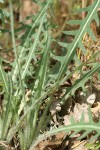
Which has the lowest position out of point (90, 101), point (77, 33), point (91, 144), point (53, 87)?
point (91, 144)

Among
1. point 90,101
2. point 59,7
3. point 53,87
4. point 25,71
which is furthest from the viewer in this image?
point 59,7

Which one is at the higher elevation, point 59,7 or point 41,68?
point 59,7

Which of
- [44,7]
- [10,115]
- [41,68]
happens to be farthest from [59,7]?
[10,115]

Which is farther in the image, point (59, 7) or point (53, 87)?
point (59, 7)

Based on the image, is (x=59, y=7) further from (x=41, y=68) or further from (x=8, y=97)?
(x=8, y=97)

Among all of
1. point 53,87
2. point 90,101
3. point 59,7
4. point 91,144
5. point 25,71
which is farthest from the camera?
point 59,7

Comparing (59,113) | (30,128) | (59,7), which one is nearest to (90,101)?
(59,113)

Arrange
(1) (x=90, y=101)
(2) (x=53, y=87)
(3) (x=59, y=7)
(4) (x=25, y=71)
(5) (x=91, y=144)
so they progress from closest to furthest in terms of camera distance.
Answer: (2) (x=53, y=87) → (5) (x=91, y=144) → (4) (x=25, y=71) → (1) (x=90, y=101) → (3) (x=59, y=7)

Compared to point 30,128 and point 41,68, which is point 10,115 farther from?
point 41,68

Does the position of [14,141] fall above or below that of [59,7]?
below
